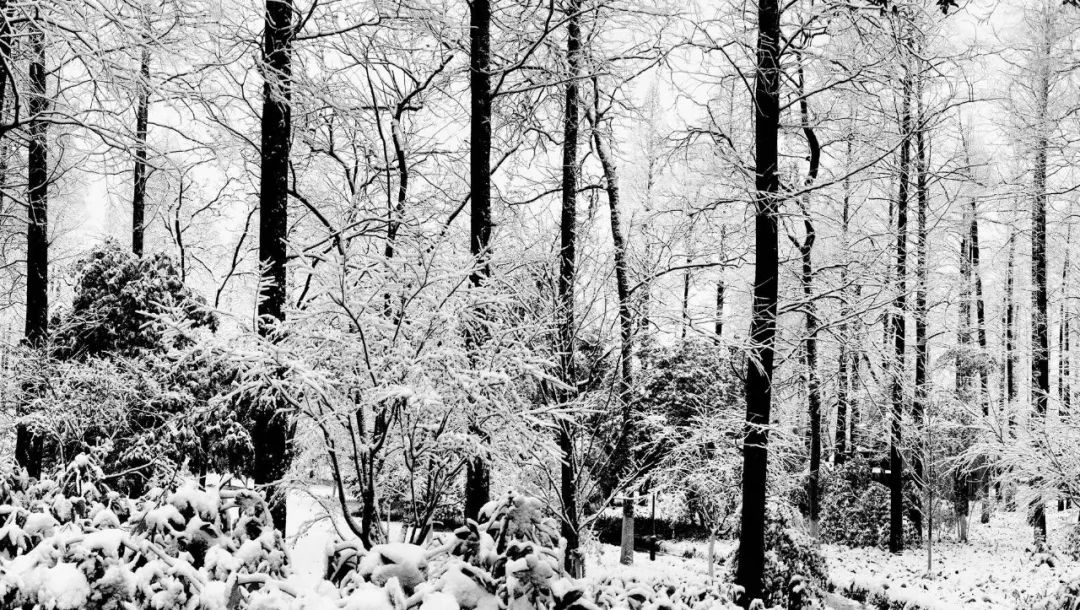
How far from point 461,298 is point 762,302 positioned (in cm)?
361

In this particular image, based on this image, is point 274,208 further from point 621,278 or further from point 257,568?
point 621,278

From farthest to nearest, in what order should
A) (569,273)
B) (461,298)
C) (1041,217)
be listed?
1. (1041,217)
2. (569,273)
3. (461,298)

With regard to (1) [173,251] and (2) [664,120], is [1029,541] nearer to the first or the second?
(2) [664,120]

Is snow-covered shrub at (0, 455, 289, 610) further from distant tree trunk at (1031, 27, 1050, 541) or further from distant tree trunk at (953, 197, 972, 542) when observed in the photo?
distant tree trunk at (953, 197, 972, 542)

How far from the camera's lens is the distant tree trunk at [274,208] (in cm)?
519

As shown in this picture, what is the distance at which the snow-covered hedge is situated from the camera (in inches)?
75.6

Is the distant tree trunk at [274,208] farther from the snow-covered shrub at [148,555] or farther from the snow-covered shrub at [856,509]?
the snow-covered shrub at [856,509]

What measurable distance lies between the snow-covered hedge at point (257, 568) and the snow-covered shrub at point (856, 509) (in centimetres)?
1778

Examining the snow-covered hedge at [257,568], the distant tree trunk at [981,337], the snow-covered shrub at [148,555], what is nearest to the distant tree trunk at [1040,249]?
the distant tree trunk at [981,337]

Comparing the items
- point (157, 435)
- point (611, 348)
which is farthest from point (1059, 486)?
point (157, 435)

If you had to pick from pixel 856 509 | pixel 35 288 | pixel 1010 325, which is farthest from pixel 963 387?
pixel 35 288

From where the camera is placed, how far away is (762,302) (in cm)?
644

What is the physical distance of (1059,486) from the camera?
32.2 ft

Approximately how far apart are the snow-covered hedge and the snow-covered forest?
0.03 ft
